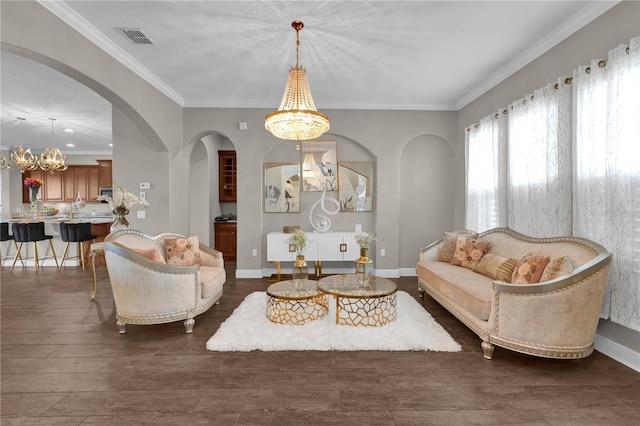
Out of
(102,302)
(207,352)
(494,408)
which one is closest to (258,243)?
(102,302)

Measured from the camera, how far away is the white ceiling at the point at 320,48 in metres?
2.81

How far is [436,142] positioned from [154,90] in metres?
4.81

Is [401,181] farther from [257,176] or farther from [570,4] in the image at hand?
[570,4]

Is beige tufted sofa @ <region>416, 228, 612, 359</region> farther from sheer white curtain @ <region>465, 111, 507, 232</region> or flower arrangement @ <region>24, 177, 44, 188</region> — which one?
flower arrangement @ <region>24, 177, 44, 188</region>

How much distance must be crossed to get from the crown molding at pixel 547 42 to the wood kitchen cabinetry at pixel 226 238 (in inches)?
210

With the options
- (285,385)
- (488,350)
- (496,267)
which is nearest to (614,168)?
(496,267)

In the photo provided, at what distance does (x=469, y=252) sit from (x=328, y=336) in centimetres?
221

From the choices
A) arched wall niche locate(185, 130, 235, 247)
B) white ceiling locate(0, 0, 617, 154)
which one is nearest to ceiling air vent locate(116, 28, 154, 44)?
white ceiling locate(0, 0, 617, 154)

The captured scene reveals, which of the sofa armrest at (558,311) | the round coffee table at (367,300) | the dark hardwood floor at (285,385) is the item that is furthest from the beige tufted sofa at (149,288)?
the sofa armrest at (558,311)

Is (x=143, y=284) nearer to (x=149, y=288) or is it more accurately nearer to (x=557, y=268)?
(x=149, y=288)

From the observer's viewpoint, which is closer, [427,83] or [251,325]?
[251,325]

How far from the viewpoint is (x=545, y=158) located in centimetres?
322

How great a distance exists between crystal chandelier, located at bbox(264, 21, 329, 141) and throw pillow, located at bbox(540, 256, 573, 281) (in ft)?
8.02

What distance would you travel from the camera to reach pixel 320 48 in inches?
137
